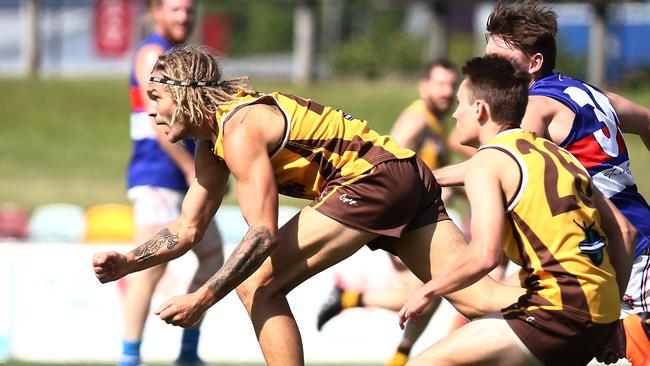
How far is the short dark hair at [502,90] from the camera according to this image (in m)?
4.10

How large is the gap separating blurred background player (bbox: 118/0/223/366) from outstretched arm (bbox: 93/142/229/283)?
4.17 feet

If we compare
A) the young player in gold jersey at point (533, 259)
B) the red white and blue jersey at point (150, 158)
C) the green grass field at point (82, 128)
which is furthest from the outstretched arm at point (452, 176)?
the green grass field at point (82, 128)

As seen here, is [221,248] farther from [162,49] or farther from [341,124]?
→ [341,124]

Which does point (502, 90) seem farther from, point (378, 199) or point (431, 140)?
point (431, 140)

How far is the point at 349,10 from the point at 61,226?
23.5 metres

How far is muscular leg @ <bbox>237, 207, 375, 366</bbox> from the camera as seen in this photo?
14.8 feet

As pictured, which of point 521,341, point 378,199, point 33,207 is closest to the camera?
point 521,341

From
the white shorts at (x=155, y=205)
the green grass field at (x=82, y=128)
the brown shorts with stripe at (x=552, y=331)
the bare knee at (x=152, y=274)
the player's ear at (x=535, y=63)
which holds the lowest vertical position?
the green grass field at (x=82, y=128)

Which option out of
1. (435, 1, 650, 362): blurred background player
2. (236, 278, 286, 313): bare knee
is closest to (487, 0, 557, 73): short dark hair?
(435, 1, 650, 362): blurred background player

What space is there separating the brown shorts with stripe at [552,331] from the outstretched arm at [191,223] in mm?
1458

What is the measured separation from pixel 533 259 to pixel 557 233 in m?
0.13

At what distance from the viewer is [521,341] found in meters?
3.97

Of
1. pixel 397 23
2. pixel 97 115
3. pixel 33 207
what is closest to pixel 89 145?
pixel 97 115

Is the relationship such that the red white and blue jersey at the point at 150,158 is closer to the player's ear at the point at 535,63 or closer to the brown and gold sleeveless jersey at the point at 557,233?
the player's ear at the point at 535,63
